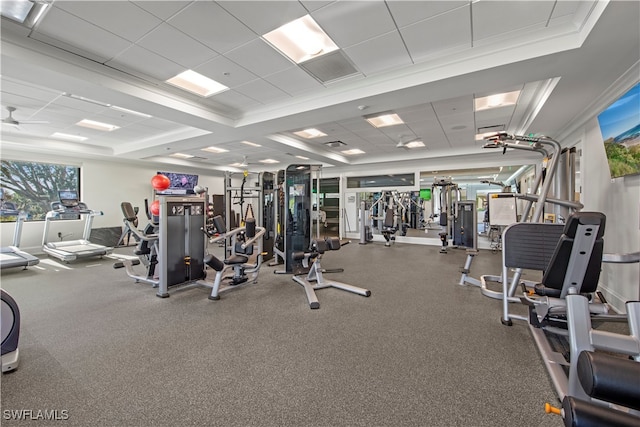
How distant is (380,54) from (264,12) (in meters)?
1.42

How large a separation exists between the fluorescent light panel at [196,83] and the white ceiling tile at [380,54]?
2.08 m

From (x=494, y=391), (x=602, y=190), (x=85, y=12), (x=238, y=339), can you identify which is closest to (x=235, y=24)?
(x=85, y=12)

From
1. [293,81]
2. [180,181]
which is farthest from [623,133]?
[180,181]

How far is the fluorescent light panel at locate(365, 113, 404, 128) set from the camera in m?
5.27

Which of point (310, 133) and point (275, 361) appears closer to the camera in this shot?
point (275, 361)

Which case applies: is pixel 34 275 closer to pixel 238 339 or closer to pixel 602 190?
pixel 238 339

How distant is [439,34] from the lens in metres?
2.82

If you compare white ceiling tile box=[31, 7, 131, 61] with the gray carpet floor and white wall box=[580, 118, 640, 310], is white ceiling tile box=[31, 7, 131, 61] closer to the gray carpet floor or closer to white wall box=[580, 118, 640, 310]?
the gray carpet floor

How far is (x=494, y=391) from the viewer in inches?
72.0

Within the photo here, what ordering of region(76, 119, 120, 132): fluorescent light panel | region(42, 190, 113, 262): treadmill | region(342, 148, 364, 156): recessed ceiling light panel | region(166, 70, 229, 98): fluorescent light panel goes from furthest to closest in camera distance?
region(342, 148, 364, 156): recessed ceiling light panel, region(42, 190, 113, 262): treadmill, region(76, 119, 120, 132): fluorescent light panel, region(166, 70, 229, 98): fluorescent light panel

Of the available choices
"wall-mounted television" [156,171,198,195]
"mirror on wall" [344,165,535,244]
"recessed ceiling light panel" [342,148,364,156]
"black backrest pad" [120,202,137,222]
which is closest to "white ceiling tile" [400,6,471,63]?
"black backrest pad" [120,202,137,222]

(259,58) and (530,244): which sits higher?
(259,58)

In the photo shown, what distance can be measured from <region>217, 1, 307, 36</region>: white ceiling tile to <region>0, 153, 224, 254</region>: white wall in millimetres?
8454

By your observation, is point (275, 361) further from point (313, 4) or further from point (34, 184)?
point (34, 184)
